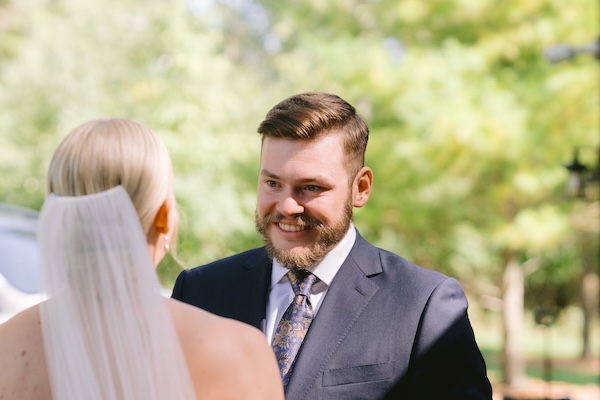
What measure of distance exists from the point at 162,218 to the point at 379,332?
96cm

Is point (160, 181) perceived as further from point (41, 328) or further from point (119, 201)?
point (41, 328)

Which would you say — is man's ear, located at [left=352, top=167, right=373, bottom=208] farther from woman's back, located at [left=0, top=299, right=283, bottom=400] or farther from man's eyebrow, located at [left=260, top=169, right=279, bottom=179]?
woman's back, located at [left=0, top=299, right=283, bottom=400]

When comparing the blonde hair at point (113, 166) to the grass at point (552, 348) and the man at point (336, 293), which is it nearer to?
the man at point (336, 293)

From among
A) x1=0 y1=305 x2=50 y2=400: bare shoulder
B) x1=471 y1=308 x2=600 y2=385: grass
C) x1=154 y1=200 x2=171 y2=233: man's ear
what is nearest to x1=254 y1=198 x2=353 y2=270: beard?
x1=154 y1=200 x2=171 y2=233: man's ear

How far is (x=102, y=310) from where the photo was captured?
78.8 inches

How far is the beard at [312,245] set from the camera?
2773 mm

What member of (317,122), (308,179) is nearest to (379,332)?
(308,179)

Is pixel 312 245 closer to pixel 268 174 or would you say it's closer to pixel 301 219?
pixel 301 219

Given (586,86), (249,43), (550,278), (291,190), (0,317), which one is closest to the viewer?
(291,190)

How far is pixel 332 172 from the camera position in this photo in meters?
2.79

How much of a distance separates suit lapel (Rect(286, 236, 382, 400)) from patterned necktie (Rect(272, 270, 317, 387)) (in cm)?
4

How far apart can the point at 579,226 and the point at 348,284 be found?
13452 mm

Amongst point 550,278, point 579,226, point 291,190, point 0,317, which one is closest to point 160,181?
point 291,190

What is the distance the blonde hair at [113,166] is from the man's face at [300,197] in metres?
0.77
